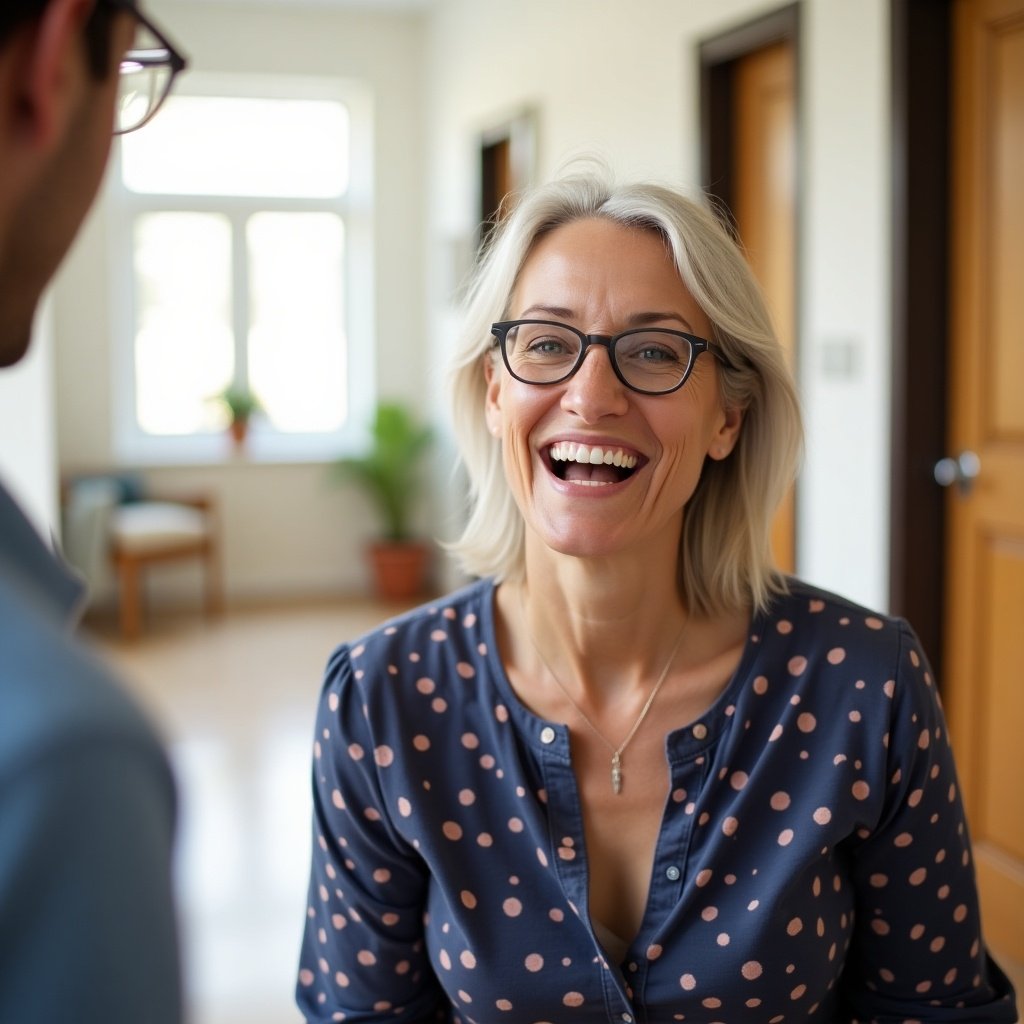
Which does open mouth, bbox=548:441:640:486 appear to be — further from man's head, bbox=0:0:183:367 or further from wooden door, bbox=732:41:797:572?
wooden door, bbox=732:41:797:572

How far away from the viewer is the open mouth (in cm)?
150

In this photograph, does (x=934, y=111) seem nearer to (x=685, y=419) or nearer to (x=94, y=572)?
(x=685, y=419)

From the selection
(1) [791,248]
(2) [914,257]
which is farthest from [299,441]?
(2) [914,257]

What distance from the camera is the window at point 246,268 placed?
7.79 metres

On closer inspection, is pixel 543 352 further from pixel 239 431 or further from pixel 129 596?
pixel 239 431

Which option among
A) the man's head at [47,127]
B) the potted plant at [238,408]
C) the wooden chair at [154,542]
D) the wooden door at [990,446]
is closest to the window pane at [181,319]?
the potted plant at [238,408]

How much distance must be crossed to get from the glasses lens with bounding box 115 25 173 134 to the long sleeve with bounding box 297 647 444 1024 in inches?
31.5

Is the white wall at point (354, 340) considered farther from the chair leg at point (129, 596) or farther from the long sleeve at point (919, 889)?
the long sleeve at point (919, 889)

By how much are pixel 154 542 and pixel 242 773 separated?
101 inches

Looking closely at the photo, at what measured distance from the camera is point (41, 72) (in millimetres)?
498

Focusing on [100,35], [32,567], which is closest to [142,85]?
[100,35]

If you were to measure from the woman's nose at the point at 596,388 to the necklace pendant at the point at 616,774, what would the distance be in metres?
0.38

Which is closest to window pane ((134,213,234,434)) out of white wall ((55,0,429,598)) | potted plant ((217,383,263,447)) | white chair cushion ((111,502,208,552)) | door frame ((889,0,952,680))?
Answer: potted plant ((217,383,263,447))

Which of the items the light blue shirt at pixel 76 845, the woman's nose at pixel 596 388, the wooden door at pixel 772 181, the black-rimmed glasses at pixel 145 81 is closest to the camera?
the light blue shirt at pixel 76 845
